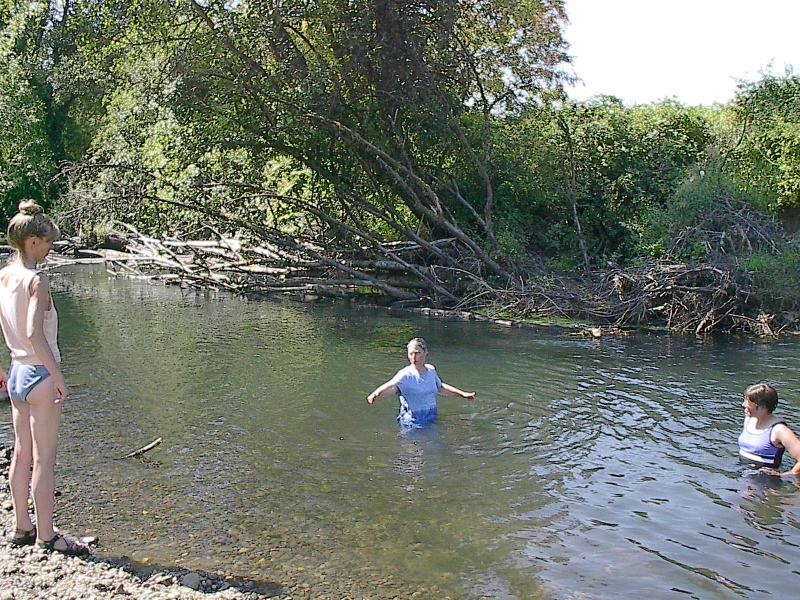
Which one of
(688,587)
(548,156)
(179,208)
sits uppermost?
(548,156)

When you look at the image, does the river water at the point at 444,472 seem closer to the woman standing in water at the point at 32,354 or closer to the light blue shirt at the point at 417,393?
the light blue shirt at the point at 417,393

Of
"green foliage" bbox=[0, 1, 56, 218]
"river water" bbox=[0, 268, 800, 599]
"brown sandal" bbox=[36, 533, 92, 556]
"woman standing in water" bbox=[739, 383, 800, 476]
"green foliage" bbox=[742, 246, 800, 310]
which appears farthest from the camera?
"green foliage" bbox=[0, 1, 56, 218]

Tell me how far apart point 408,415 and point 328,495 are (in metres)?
2.34

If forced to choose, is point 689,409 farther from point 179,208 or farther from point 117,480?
point 179,208

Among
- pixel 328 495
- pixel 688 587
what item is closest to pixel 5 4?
pixel 328 495

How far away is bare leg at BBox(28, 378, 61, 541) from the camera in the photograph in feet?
19.5

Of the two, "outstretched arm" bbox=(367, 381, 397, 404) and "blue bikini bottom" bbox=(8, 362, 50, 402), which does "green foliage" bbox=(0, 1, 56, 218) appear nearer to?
"outstretched arm" bbox=(367, 381, 397, 404)

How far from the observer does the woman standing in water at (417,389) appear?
998cm

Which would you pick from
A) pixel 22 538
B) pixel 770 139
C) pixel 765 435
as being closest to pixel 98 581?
pixel 22 538

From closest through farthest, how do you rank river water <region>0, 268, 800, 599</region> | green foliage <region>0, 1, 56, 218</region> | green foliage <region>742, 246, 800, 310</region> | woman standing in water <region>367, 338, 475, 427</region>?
river water <region>0, 268, 800, 599</region> < woman standing in water <region>367, 338, 475, 427</region> < green foliage <region>742, 246, 800, 310</region> < green foliage <region>0, 1, 56, 218</region>

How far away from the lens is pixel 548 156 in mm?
23609

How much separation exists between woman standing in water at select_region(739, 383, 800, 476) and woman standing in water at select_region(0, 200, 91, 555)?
21.6 ft

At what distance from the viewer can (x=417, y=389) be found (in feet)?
33.4

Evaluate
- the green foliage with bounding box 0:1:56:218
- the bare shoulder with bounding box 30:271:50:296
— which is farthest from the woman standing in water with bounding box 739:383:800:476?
the green foliage with bounding box 0:1:56:218
